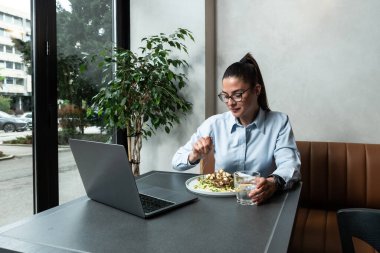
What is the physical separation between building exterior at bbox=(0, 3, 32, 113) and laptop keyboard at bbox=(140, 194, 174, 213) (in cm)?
118

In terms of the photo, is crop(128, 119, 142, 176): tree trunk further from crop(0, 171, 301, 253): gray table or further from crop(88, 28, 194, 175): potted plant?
crop(0, 171, 301, 253): gray table

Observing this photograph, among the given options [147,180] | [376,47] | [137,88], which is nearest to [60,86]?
[137,88]

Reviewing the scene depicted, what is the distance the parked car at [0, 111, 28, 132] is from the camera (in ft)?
5.83

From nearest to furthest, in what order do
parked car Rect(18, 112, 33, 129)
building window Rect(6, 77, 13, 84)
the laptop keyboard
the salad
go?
the laptop keyboard < the salad < building window Rect(6, 77, 13, 84) < parked car Rect(18, 112, 33, 129)

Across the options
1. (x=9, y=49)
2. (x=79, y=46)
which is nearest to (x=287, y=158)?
(x=9, y=49)

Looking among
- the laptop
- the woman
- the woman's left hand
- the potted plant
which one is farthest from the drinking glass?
the potted plant

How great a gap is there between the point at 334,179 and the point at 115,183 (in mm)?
1593

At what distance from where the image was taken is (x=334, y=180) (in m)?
2.03

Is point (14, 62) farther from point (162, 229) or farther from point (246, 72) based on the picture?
point (162, 229)

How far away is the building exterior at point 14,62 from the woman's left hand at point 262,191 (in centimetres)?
148

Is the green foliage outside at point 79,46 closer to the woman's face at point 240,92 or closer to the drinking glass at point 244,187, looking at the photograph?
the woman's face at point 240,92

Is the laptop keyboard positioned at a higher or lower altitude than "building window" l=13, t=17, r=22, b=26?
lower

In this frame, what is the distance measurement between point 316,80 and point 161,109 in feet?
3.97

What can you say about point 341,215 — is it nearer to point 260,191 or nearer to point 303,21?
point 260,191
